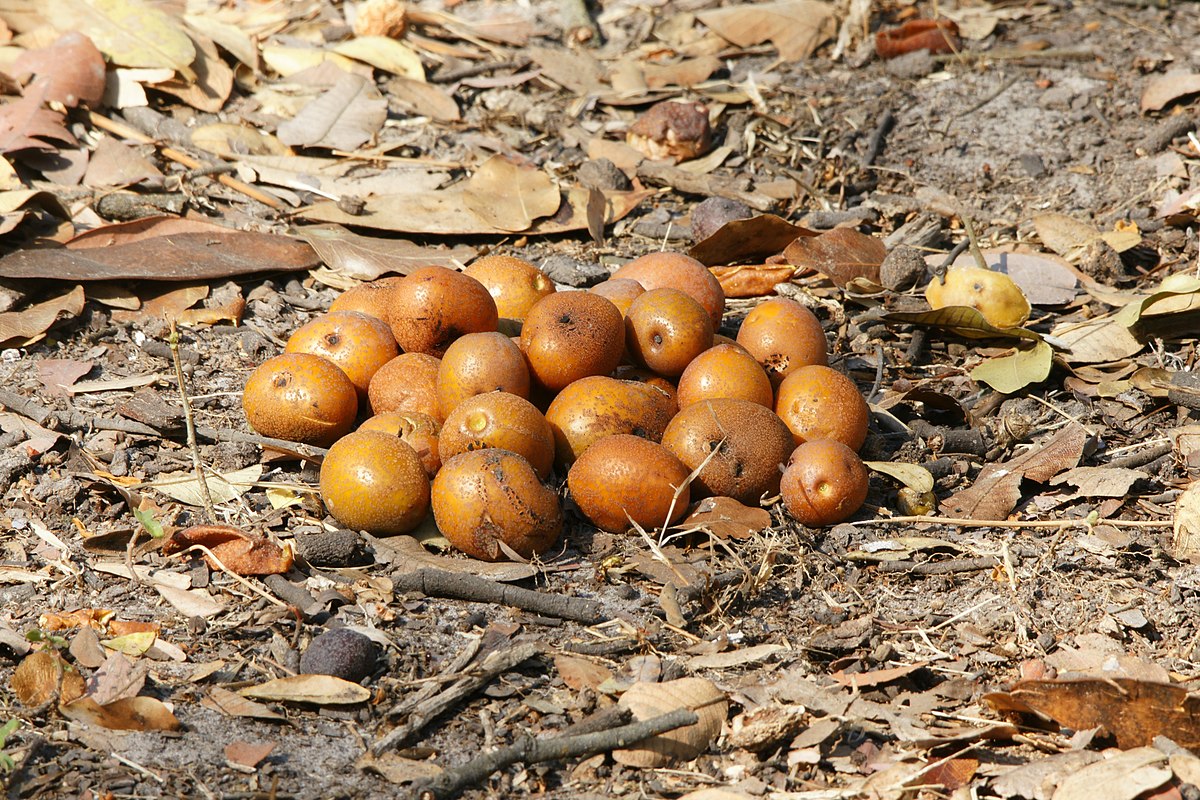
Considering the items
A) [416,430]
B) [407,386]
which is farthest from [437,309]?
[416,430]

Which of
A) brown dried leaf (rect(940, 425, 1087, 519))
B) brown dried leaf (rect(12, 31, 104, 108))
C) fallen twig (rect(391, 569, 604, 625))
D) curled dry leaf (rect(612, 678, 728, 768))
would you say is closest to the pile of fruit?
fallen twig (rect(391, 569, 604, 625))

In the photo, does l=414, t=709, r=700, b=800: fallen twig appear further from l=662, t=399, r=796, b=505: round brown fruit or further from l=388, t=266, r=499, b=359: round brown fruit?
l=388, t=266, r=499, b=359: round brown fruit

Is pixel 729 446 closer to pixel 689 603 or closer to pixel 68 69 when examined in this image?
pixel 689 603

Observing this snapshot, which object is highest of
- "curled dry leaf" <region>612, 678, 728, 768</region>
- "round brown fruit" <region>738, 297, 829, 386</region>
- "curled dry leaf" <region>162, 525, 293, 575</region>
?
"round brown fruit" <region>738, 297, 829, 386</region>

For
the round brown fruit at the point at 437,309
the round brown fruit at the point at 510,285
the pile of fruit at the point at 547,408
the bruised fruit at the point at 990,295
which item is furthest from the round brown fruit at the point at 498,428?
the bruised fruit at the point at 990,295

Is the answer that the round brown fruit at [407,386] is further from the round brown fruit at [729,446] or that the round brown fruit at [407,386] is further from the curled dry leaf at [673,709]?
the curled dry leaf at [673,709]

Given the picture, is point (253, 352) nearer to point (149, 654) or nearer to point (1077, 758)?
point (149, 654)
